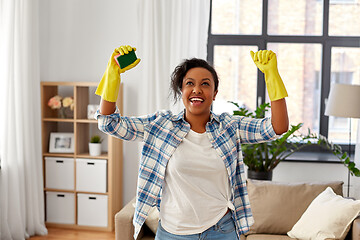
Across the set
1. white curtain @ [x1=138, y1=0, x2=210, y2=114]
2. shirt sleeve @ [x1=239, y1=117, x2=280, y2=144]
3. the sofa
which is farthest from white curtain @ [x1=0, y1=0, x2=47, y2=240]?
shirt sleeve @ [x1=239, y1=117, x2=280, y2=144]

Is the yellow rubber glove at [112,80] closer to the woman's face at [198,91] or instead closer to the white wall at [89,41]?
the woman's face at [198,91]

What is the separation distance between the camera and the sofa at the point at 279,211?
10.1 ft

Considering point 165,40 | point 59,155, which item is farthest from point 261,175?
point 59,155

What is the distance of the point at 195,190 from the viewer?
161cm

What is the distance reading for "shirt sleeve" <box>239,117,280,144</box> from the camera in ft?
5.34

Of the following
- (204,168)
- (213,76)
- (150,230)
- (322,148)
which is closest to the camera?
(204,168)

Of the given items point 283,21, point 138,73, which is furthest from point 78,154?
A: point 283,21

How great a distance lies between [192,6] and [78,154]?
170 cm

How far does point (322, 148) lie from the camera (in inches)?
179

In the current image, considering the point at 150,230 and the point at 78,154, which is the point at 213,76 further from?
the point at 78,154

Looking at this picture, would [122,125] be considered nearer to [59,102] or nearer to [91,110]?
[91,110]

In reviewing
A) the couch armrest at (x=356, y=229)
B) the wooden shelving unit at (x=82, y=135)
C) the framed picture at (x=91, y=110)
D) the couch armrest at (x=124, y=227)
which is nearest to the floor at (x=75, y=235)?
the wooden shelving unit at (x=82, y=135)

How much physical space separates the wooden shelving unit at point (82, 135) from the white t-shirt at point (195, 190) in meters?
2.71

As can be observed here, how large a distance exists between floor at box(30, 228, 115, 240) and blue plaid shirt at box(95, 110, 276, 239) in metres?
2.65
